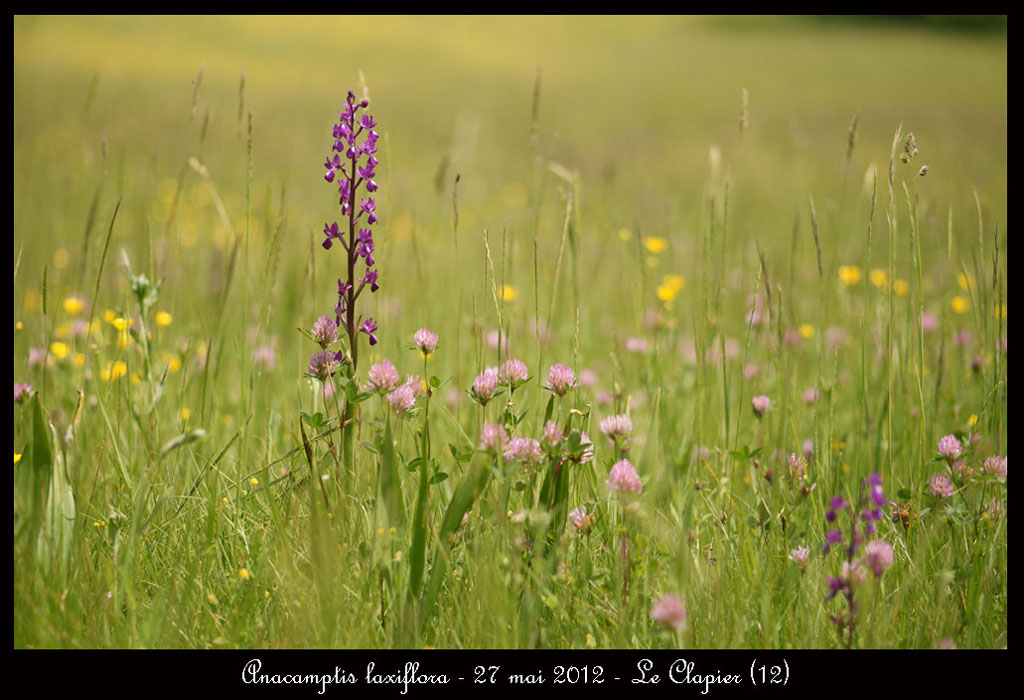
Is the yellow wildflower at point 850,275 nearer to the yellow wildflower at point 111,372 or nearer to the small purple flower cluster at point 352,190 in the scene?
the small purple flower cluster at point 352,190

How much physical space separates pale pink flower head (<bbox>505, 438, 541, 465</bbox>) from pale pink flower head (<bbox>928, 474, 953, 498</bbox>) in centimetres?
88

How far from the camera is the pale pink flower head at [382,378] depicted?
5.07ft

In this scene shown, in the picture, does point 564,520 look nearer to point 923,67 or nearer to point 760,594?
point 760,594

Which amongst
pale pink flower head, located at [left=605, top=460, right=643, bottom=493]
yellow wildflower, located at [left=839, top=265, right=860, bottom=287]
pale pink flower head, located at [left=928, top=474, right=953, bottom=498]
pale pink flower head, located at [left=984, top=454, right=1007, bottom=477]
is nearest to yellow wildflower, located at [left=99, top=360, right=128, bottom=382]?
pale pink flower head, located at [left=605, top=460, right=643, bottom=493]

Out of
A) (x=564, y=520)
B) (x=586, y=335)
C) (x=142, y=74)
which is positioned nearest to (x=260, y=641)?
(x=564, y=520)

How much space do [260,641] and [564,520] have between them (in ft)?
1.95

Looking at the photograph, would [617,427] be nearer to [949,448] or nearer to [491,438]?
[491,438]

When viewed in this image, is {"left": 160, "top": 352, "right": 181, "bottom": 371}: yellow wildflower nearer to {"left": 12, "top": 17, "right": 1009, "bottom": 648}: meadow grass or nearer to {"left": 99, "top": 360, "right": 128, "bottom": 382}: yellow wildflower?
{"left": 12, "top": 17, "right": 1009, "bottom": 648}: meadow grass

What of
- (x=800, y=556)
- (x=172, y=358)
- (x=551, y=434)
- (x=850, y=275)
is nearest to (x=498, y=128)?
(x=850, y=275)

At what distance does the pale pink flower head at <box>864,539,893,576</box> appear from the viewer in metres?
1.31

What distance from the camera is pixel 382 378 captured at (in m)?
1.55

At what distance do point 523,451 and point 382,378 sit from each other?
0.31m

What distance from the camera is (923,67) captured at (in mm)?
12609

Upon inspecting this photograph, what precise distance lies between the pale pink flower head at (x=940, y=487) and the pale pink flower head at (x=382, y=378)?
1.16 metres
